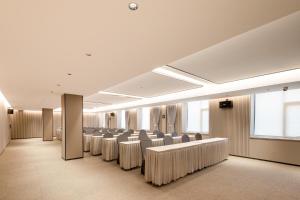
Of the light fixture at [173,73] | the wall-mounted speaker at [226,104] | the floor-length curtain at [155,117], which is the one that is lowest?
the floor-length curtain at [155,117]

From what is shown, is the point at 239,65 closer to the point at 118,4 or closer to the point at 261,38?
the point at 261,38

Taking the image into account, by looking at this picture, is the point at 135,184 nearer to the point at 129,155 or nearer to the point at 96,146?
the point at 129,155

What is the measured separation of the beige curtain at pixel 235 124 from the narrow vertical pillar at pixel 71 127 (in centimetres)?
664

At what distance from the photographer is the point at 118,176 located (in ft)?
16.0

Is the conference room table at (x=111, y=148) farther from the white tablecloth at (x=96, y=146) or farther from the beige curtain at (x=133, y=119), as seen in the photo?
the beige curtain at (x=133, y=119)

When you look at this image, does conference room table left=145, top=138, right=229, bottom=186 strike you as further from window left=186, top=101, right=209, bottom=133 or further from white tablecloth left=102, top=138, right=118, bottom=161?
window left=186, top=101, right=209, bottom=133

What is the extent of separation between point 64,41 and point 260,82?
6.44 meters

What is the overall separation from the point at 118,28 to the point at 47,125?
15.6 m

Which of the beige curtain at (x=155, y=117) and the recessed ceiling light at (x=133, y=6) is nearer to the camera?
the recessed ceiling light at (x=133, y=6)

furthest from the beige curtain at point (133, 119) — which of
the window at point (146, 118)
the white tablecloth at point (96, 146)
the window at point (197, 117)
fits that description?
the white tablecloth at point (96, 146)

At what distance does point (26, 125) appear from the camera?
1733 centimetres

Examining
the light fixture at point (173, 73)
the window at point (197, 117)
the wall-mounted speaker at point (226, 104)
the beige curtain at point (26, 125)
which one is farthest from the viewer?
the beige curtain at point (26, 125)

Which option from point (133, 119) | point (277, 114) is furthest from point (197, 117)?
point (133, 119)

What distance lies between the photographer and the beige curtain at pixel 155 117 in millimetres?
12380
